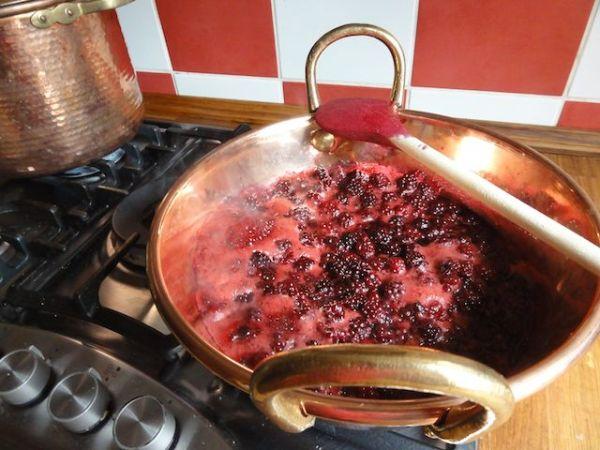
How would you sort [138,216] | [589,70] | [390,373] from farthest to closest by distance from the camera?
[589,70] < [138,216] < [390,373]

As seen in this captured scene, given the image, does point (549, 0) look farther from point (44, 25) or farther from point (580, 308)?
point (44, 25)

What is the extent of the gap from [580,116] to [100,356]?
32.0 inches

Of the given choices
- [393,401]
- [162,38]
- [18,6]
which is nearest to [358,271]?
[393,401]

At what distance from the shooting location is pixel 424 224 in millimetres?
630

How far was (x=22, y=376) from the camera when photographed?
17.3 inches

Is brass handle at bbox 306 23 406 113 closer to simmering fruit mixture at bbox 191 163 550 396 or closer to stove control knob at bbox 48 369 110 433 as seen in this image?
simmering fruit mixture at bbox 191 163 550 396

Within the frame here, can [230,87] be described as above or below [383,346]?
below

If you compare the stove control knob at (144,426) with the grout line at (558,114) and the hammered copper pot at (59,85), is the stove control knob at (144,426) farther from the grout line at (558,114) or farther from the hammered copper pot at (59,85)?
the grout line at (558,114)

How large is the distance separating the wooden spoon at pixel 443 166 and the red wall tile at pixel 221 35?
345 millimetres

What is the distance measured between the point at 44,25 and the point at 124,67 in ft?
0.48

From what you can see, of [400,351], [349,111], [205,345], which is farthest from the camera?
[349,111]

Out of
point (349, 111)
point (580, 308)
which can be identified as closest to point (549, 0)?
point (349, 111)

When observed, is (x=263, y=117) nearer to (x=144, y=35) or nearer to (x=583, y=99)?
(x=144, y=35)

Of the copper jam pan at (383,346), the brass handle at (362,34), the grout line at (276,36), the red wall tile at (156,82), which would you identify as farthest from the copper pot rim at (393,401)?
the red wall tile at (156,82)
